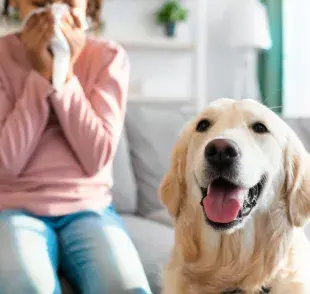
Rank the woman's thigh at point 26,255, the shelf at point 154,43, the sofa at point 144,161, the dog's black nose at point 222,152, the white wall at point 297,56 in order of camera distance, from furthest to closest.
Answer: the white wall at point 297,56, the shelf at point 154,43, the sofa at point 144,161, the woman's thigh at point 26,255, the dog's black nose at point 222,152

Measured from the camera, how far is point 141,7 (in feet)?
10.9

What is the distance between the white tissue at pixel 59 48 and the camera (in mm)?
1461

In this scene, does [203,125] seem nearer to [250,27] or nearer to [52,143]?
[52,143]

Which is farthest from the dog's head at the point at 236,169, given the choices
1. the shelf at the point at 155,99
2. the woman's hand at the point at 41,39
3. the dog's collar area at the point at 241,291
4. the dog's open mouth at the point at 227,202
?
the shelf at the point at 155,99

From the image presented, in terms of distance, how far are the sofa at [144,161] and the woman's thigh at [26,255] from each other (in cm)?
55

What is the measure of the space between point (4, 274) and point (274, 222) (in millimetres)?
622

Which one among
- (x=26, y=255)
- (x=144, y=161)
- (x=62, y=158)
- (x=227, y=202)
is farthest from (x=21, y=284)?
(x=144, y=161)

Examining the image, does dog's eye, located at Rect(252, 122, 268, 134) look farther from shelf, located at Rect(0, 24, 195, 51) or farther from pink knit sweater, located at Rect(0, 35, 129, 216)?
shelf, located at Rect(0, 24, 195, 51)

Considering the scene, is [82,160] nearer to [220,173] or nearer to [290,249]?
[220,173]

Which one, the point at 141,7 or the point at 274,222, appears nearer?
the point at 274,222

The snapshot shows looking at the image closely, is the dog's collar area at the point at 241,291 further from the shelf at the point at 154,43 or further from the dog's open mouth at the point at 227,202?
the shelf at the point at 154,43

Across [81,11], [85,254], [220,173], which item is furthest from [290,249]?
[81,11]

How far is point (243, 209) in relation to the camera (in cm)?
114

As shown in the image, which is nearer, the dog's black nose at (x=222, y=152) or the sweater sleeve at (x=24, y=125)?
the dog's black nose at (x=222, y=152)
